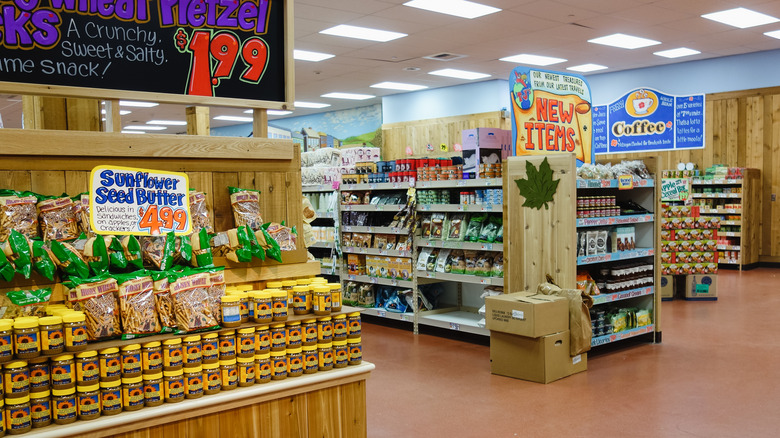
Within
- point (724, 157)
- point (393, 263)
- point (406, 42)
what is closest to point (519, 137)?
point (393, 263)

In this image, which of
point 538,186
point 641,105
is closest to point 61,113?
point 538,186

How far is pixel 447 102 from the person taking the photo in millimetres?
15000

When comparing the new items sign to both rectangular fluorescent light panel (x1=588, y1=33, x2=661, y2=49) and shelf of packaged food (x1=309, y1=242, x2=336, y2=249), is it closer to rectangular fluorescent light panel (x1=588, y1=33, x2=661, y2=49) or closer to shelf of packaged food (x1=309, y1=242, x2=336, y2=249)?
rectangular fluorescent light panel (x1=588, y1=33, x2=661, y2=49)

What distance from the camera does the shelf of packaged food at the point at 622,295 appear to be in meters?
5.56

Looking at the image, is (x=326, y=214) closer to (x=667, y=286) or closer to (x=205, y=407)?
(x=667, y=286)

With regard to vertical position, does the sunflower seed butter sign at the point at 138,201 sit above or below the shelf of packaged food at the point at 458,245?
above

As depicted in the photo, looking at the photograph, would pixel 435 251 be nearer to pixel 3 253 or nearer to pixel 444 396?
pixel 444 396

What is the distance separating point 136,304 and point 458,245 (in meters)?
4.09

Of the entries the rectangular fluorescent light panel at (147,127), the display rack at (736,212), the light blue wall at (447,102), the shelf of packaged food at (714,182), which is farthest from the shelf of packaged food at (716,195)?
the rectangular fluorescent light panel at (147,127)

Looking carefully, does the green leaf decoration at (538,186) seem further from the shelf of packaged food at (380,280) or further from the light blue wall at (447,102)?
the light blue wall at (447,102)

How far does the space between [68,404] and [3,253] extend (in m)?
0.55

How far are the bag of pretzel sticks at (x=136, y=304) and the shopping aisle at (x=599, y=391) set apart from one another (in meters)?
1.98

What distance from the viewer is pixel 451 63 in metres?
12.2

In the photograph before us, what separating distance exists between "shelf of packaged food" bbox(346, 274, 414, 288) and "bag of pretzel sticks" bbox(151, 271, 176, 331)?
14.5 feet
